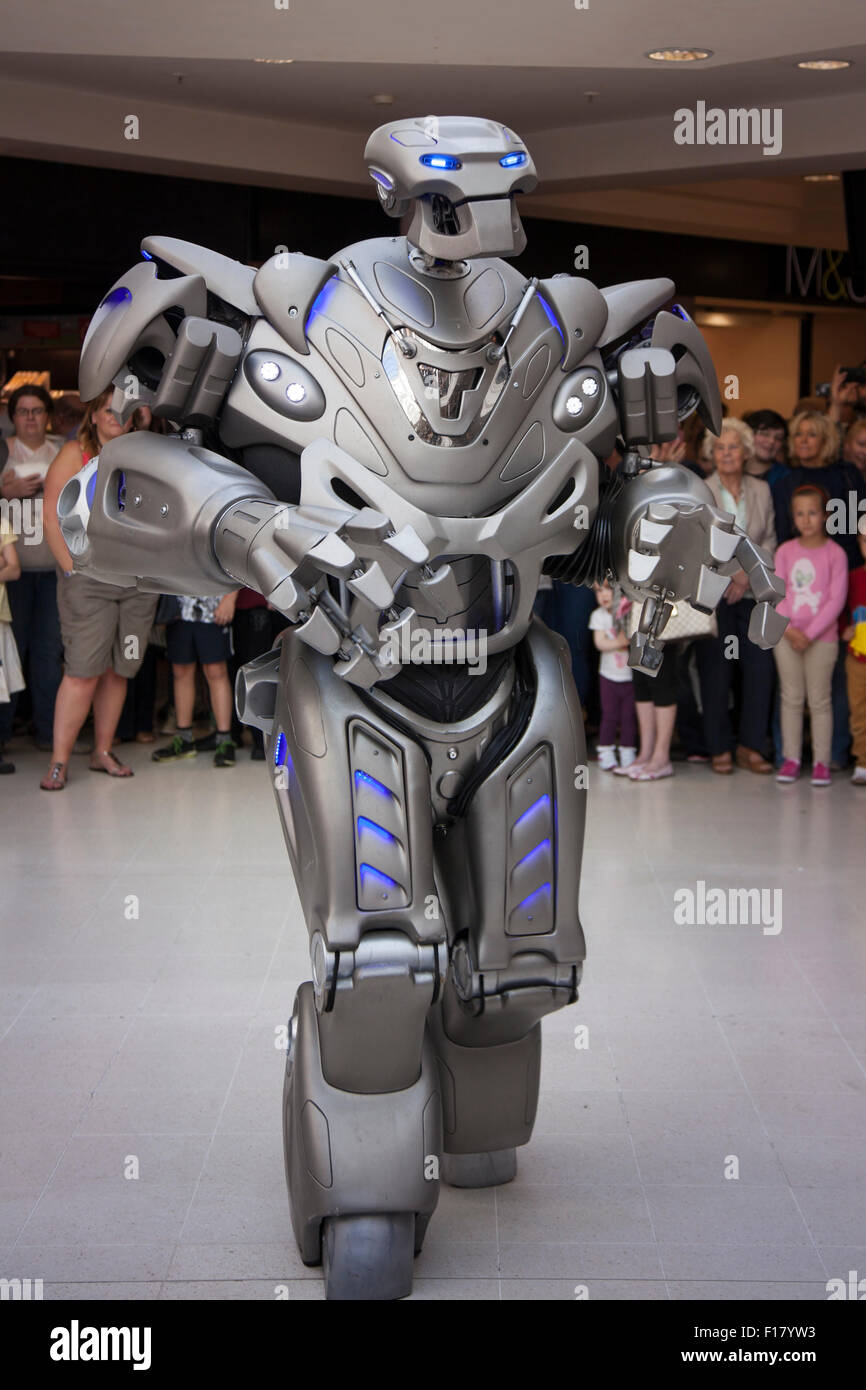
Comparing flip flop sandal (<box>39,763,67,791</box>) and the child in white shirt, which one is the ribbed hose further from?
flip flop sandal (<box>39,763,67,791</box>)

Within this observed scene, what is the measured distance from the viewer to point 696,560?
2.54m

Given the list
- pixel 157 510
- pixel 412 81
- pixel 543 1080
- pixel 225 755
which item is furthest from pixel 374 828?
pixel 412 81

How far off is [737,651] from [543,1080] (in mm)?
3554

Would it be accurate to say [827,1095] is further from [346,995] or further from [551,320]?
[551,320]

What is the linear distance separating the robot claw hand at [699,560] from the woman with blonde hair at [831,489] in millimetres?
4238

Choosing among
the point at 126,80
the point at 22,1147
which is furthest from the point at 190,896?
the point at 126,80

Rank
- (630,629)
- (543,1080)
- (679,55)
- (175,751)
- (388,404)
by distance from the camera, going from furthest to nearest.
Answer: (175,751) < (630,629) < (679,55) < (543,1080) < (388,404)

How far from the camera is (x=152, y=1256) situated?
2850mm

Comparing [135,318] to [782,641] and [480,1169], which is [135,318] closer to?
[480,1169]

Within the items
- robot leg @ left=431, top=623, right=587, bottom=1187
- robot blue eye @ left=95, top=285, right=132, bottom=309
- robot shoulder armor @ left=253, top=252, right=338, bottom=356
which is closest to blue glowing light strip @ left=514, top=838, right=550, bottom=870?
robot leg @ left=431, top=623, right=587, bottom=1187

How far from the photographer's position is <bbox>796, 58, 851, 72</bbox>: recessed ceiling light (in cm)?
646

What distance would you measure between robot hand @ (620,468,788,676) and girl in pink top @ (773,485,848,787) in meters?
3.91

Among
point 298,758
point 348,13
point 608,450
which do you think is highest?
point 348,13
